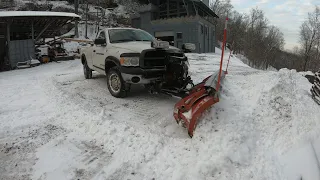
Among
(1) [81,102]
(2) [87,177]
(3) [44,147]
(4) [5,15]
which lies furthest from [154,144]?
(4) [5,15]

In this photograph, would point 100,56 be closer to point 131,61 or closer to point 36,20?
point 131,61

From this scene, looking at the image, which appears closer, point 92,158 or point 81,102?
point 92,158

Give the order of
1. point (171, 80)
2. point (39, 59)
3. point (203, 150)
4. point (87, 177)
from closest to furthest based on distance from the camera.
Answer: point (87, 177) → point (203, 150) → point (171, 80) → point (39, 59)

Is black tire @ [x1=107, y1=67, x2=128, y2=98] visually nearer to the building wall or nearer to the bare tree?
the building wall

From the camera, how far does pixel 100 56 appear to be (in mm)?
7270

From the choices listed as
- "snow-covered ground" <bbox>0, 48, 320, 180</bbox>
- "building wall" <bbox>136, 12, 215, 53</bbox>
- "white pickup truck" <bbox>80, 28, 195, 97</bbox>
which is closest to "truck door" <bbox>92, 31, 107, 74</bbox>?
"white pickup truck" <bbox>80, 28, 195, 97</bbox>

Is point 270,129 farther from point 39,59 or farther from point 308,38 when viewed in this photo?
point 308,38

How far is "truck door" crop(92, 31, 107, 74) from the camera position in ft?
23.1

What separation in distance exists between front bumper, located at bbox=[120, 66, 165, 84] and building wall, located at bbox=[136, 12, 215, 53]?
63.4ft

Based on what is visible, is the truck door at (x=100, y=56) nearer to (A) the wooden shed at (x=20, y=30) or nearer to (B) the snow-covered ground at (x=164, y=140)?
(B) the snow-covered ground at (x=164, y=140)

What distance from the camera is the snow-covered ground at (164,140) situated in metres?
3.17

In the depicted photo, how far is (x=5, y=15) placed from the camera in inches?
493

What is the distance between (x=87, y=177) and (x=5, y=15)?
13.1 metres

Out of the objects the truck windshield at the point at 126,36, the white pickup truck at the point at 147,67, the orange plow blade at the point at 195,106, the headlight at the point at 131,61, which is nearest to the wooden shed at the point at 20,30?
the truck windshield at the point at 126,36
